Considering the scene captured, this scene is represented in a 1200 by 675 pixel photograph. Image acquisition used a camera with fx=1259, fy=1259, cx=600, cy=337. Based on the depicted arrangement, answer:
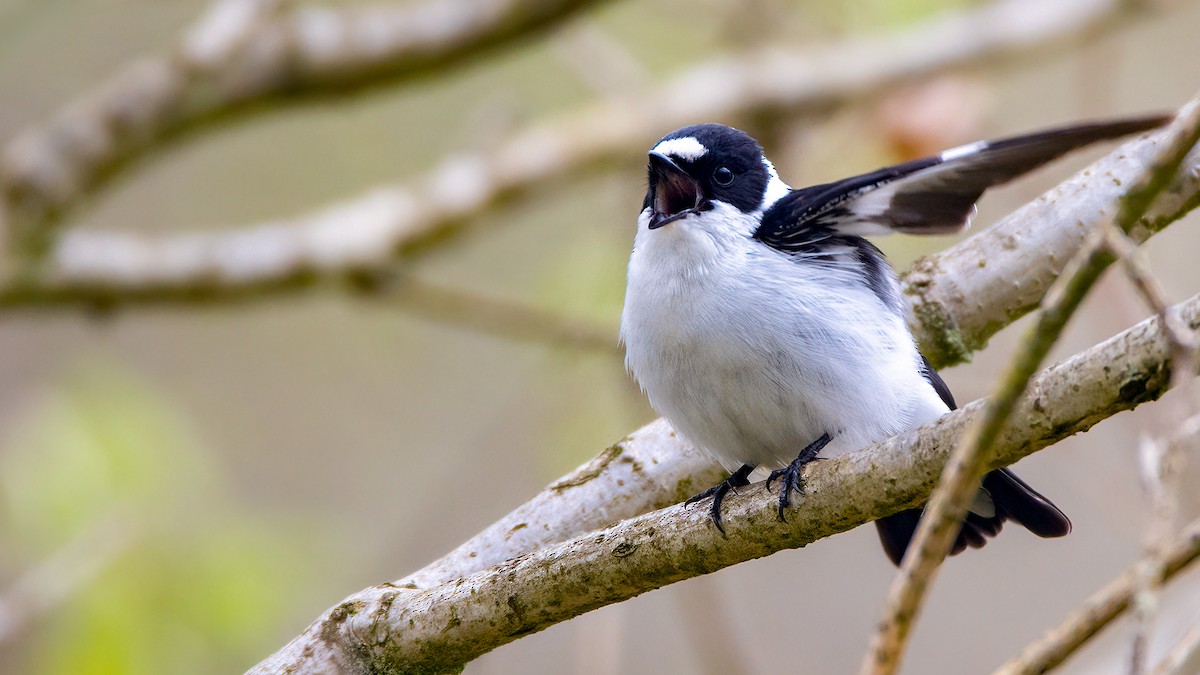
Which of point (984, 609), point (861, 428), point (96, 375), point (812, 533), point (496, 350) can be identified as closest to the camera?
point (812, 533)

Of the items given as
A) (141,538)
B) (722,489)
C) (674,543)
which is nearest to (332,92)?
(141,538)

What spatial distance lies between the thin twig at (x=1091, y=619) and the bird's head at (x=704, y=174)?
5.11ft

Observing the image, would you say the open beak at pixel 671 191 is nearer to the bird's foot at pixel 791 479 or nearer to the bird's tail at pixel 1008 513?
the bird's foot at pixel 791 479

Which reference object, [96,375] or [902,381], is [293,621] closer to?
[96,375]

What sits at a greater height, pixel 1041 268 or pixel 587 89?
pixel 587 89

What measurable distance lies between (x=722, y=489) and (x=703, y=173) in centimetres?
81

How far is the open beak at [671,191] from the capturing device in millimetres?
2863

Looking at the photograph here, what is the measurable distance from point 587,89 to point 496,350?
1771 millimetres

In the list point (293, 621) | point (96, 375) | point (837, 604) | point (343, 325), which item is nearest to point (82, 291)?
point (96, 375)

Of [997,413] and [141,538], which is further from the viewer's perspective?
[141,538]

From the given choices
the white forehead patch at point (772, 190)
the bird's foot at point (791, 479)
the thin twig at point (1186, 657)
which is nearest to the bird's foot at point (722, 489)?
the bird's foot at point (791, 479)

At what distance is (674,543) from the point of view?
2.18 m

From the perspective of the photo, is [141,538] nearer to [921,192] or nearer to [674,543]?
[674,543]

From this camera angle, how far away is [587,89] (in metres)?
8.05
